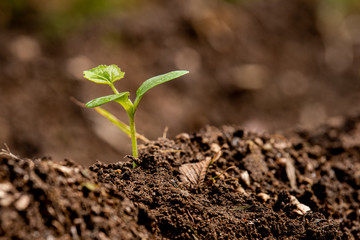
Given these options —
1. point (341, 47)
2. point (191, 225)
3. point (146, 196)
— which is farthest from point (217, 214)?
point (341, 47)

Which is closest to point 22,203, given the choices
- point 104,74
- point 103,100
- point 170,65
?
point 103,100

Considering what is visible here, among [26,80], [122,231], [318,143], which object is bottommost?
[122,231]

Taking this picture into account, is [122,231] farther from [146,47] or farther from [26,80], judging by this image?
[146,47]

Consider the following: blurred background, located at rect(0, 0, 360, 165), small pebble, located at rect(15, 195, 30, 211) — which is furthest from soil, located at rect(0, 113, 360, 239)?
blurred background, located at rect(0, 0, 360, 165)

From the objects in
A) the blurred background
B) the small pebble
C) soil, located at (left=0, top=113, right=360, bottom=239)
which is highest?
the blurred background

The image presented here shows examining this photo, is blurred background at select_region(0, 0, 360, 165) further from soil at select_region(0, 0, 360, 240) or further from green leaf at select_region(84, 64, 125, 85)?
green leaf at select_region(84, 64, 125, 85)

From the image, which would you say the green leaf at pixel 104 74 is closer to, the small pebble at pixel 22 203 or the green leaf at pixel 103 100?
the green leaf at pixel 103 100

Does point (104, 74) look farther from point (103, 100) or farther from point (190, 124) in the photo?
point (190, 124)
